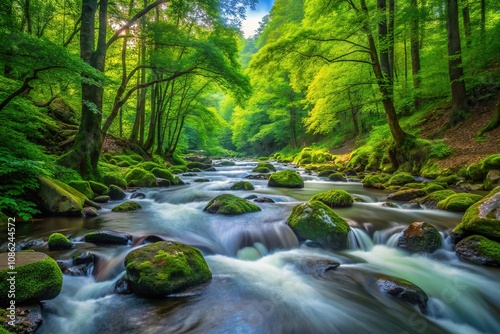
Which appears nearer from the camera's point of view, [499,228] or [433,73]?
[499,228]

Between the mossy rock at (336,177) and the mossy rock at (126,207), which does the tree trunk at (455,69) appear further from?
the mossy rock at (126,207)

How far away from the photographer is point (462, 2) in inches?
496

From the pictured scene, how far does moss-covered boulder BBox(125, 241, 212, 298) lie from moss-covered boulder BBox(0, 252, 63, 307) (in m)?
0.78

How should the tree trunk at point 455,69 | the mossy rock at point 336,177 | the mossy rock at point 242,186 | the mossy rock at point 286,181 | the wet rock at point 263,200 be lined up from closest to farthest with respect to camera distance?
1. the wet rock at point 263,200
2. the mossy rock at point 242,186
3. the tree trunk at point 455,69
4. the mossy rock at point 286,181
5. the mossy rock at point 336,177

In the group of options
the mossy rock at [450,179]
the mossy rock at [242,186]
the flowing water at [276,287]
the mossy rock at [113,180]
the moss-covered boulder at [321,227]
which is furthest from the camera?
the mossy rock at [242,186]

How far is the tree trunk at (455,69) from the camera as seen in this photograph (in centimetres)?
1105

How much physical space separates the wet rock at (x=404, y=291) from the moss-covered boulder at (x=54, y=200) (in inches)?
255

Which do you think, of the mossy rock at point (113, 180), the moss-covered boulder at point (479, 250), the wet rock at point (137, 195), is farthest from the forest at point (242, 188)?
the wet rock at point (137, 195)

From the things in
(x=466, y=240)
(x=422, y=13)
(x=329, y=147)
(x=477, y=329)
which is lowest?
(x=477, y=329)

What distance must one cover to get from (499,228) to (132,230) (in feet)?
20.7

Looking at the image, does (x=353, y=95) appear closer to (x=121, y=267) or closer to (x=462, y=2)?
(x=462, y=2)

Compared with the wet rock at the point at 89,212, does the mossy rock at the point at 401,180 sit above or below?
above

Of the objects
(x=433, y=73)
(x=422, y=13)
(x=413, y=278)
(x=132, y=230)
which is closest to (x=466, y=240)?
(x=413, y=278)

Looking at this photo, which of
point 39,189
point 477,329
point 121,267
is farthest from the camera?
point 39,189
